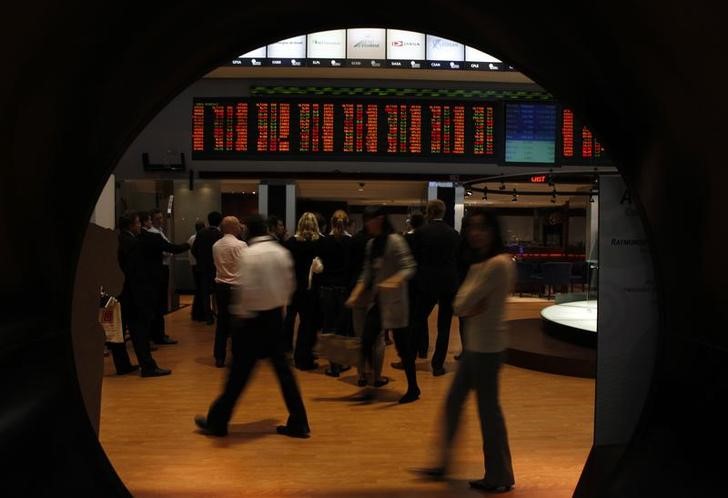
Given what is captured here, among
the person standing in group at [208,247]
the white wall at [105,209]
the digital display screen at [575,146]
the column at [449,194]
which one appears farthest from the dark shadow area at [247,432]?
the digital display screen at [575,146]

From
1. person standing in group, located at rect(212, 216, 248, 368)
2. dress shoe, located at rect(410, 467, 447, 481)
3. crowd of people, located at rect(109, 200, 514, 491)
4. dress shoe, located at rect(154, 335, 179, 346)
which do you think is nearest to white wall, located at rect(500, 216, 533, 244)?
crowd of people, located at rect(109, 200, 514, 491)

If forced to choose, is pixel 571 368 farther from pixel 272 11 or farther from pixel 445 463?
pixel 272 11

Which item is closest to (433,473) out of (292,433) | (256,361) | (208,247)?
(292,433)

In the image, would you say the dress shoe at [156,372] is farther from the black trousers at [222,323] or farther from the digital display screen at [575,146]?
the digital display screen at [575,146]

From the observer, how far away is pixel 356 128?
9.64 m

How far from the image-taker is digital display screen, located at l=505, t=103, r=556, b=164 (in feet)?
32.8

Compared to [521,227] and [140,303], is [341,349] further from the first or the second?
[521,227]

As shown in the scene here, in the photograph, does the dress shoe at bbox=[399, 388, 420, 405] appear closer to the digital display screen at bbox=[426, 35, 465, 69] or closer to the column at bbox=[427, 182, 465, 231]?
the digital display screen at bbox=[426, 35, 465, 69]

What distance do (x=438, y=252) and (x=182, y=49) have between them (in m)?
3.34

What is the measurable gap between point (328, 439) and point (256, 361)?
0.71 metres

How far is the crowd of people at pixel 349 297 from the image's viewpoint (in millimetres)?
3242

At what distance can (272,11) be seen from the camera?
287 centimetres

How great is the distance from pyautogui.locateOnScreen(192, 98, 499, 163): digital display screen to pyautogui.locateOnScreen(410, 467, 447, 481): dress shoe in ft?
21.4

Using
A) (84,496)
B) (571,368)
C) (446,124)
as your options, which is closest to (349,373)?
(571,368)
